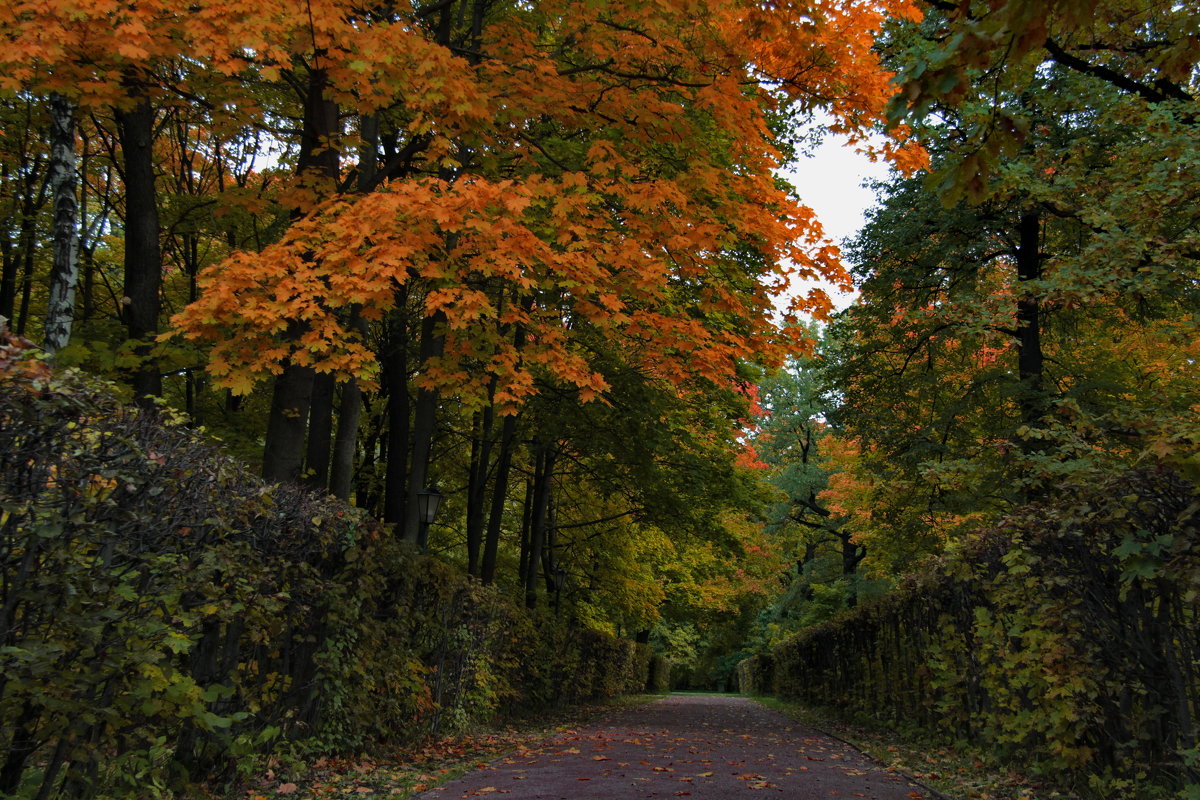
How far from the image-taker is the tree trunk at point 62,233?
855cm

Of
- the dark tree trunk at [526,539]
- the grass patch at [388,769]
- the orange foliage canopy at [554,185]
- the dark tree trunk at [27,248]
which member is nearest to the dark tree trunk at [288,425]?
the orange foliage canopy at [554,185]

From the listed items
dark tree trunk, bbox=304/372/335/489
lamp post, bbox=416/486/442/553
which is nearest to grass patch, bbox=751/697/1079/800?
lamp post, bbox=416/486/442/553

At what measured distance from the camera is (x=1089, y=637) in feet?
19.0

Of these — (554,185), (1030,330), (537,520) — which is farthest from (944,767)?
(537,520)

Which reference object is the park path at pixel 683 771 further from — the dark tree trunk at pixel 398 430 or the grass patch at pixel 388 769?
the dark tree trunk at pixel 398 430

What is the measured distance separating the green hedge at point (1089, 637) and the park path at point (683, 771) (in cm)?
118

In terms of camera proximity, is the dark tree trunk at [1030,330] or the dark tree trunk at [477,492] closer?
the dark tree trunk at [1030,330]

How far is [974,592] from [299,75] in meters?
10.2

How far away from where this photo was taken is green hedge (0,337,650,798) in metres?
3.75

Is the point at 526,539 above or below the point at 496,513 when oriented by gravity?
below

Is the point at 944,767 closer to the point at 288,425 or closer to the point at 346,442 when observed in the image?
the point at 288,425

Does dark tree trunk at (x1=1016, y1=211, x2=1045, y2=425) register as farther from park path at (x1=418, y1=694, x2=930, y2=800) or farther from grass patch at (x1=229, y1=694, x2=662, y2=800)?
grass patch at (x1=229, y1=694, x2=662, y2=800)

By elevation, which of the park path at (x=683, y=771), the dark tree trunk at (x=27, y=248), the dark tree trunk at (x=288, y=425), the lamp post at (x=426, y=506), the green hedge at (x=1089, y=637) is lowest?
the park path at (x=683, y=771)

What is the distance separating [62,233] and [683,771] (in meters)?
7.98
